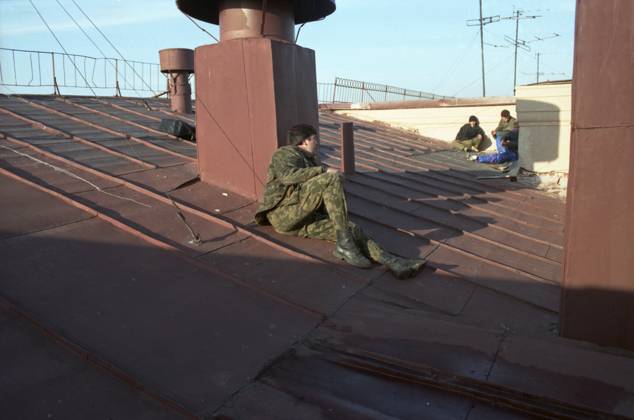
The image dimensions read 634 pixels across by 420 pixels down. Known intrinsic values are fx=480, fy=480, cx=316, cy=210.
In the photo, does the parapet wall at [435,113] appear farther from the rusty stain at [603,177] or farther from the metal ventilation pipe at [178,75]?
the rusty stain at [603,177]

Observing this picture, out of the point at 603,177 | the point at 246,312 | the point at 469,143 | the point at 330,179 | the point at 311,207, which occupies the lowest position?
the point at 246,312

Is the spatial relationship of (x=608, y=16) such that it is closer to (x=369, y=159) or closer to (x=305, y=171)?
(x=305, y=171)

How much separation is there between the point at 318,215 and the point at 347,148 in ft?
7.76

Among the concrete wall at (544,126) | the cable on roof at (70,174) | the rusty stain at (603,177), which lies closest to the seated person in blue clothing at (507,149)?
the concrete wall at (544,126)

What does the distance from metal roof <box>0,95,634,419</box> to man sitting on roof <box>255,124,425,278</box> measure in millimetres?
112

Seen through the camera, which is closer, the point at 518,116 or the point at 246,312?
the point at 246,312

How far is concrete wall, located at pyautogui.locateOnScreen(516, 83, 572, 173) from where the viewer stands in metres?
8.14

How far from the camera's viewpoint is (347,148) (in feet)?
20.3

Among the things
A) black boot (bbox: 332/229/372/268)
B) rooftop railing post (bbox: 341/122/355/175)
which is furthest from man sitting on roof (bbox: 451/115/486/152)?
black boot (bbox: 332/229/372/268)

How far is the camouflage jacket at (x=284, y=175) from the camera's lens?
3.75 m

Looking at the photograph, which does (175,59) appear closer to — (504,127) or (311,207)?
(504,127)

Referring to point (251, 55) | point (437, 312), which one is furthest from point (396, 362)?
point (251, 55)

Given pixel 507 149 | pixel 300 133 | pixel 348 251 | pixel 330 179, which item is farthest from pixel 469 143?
pixel 348 251

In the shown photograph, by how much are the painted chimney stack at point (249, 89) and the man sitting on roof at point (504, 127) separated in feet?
19.8
